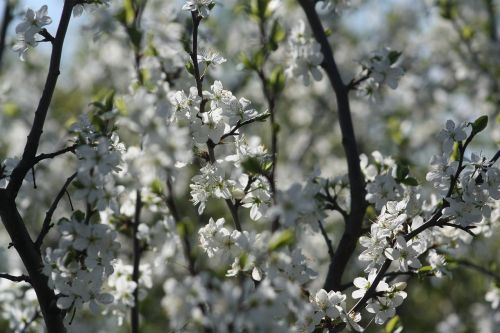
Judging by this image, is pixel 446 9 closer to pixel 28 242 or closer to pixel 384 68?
pixel 384 68

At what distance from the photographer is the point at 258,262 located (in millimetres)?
1906

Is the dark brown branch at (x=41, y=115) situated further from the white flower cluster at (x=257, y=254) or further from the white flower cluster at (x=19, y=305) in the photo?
the white flower cluster at (x=19, y=305)

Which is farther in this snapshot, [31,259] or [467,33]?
[467,33]

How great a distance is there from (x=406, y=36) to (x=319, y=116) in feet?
7.18

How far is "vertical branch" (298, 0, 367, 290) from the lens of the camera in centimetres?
285

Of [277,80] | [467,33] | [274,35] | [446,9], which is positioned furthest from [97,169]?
[467,33]

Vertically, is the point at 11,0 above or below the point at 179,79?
above

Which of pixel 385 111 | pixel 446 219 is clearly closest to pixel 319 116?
pixel 385 111

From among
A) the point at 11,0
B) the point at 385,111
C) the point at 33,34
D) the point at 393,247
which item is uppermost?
the point at 385,111

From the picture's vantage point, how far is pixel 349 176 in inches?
118

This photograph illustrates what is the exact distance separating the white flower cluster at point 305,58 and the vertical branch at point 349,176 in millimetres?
124

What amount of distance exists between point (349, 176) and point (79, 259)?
1451 millimetres

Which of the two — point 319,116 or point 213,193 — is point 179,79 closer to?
point 213,193

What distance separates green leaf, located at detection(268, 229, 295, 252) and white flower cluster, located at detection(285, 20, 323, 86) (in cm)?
143
